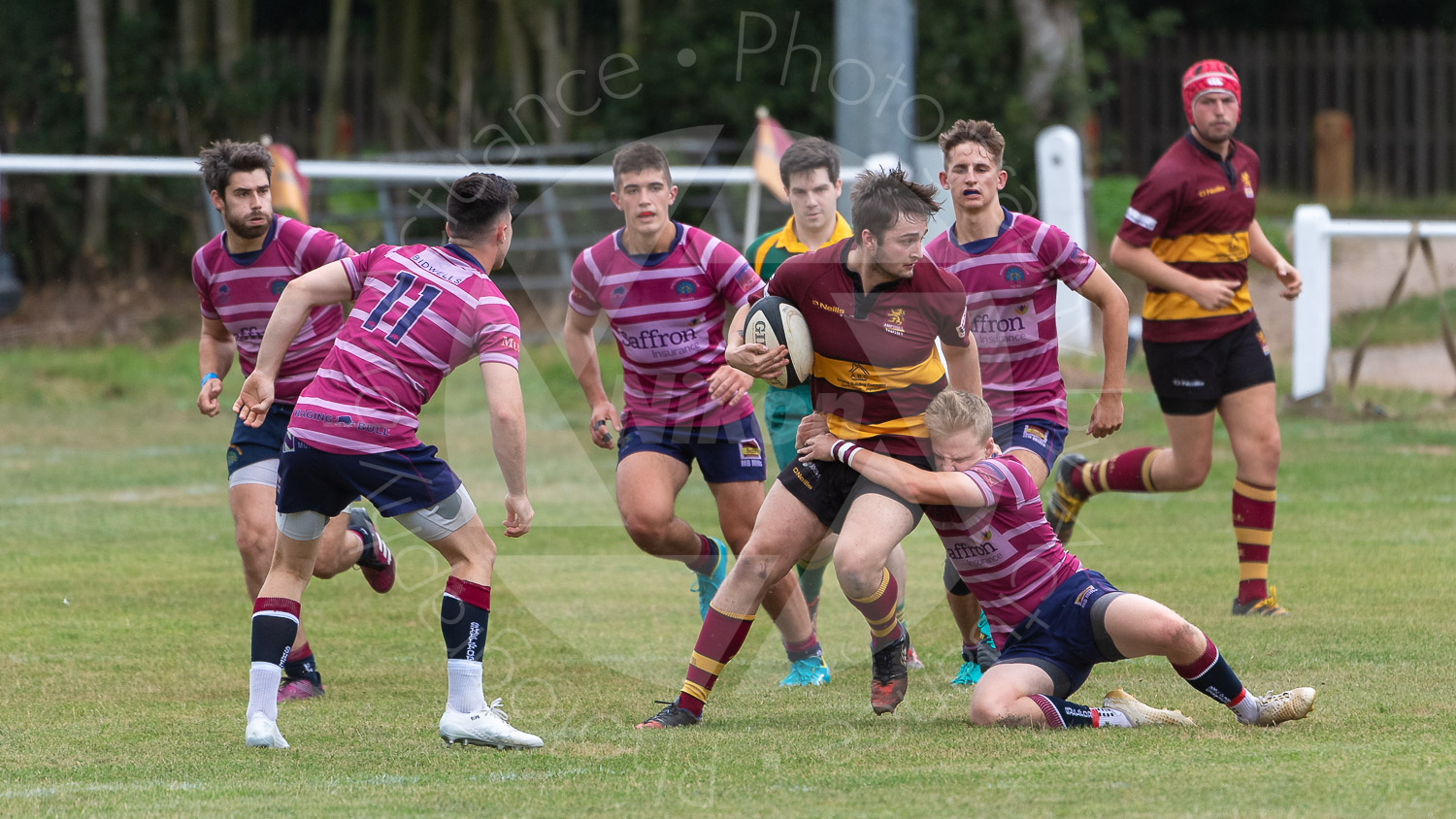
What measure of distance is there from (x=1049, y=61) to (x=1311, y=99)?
5.48m

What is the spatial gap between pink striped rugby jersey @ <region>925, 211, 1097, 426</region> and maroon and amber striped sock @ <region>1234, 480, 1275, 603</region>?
1.40 m

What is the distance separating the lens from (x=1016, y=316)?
6.24 meters

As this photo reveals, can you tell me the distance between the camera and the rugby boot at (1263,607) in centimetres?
696

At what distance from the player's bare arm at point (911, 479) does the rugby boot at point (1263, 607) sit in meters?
2.42

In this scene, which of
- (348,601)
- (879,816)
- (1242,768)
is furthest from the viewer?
(348,601)

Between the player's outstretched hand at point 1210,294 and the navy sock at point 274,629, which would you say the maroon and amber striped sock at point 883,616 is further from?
the player's outstretched hand at point 1210,294

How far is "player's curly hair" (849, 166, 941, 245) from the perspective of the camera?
204 inches

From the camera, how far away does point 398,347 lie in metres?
5.10

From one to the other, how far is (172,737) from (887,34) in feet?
30.3

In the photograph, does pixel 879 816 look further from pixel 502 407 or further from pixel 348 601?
pixel 348 601

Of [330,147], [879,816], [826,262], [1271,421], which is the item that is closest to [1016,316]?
[826,262]

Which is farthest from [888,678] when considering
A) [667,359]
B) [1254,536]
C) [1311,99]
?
[1311,99]

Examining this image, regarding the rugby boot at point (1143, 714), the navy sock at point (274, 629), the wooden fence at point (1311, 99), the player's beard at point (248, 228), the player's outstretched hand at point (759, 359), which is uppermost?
the player's beard at point (248, 228)

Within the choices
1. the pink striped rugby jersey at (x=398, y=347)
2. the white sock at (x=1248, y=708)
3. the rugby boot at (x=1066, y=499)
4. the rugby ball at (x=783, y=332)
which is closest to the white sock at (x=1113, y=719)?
the white sock at (x=1248, y=708)
